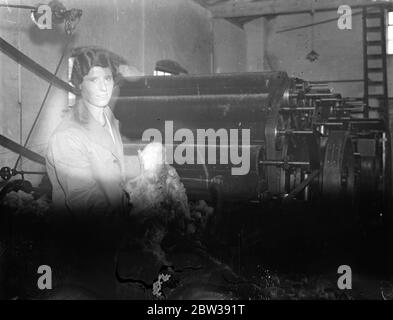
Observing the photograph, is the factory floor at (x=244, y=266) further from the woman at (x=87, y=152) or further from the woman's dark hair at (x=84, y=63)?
the woman's dark hair at (x=84, y=63)

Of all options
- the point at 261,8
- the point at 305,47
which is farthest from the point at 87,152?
the point at 305,47

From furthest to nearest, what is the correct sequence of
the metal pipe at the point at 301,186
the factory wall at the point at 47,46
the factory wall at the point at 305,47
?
the factory wall at the point at 305,47 < the metal pipe at the point at 301,186 < the factory wall at the point at 47,46

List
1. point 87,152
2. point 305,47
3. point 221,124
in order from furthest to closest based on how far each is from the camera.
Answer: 1. point 305,47
2. point 221,124
3. point 87,152

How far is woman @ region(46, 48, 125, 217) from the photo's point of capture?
178 centimetres

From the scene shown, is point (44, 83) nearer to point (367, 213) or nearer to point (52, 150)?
point (52, 150)

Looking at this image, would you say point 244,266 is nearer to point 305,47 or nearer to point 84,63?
point 84,63

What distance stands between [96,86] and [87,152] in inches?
10.5

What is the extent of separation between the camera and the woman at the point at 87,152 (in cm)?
178

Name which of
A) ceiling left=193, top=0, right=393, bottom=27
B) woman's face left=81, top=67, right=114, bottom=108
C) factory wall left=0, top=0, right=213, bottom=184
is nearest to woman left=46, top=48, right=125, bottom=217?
woman's face left=81, top=67, right=114, bottom=108

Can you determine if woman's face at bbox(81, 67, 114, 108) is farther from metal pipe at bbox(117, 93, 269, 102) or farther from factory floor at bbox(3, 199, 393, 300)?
factory floor at bbox(3, 199, 393, 300)

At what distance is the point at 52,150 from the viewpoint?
1826 mm

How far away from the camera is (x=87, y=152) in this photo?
1.78m

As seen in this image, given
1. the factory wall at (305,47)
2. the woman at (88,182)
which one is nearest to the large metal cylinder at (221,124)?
the woman at (88,182)
